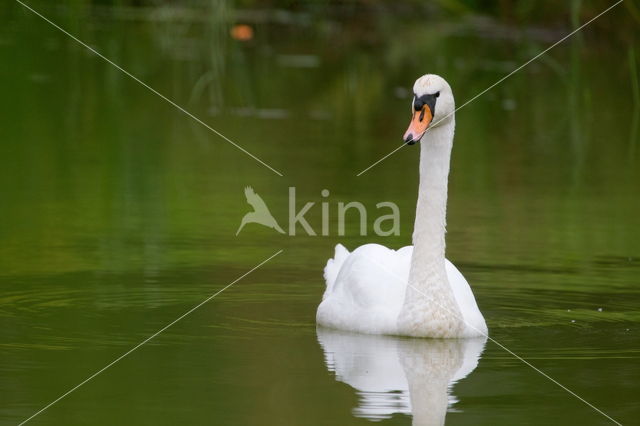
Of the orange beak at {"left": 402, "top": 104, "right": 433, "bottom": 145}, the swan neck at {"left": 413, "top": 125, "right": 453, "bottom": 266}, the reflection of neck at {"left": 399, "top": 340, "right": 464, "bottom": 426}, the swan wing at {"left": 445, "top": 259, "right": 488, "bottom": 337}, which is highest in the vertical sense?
the orange beak at {"left": 402, "top": 104, "right": 433, "bottom": 145}

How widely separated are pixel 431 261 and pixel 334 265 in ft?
Answer: 4.33

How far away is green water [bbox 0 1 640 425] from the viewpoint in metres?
7.13

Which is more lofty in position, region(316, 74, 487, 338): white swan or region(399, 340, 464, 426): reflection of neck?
region(316, 74, 487, 338): white swan

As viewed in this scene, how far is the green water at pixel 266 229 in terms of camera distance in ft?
23.4

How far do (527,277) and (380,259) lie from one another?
1354 millimetres

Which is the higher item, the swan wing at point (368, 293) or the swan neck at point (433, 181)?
the swan neck at point (433, 181)

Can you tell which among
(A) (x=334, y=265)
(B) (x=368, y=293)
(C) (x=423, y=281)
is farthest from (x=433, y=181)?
(A) (x=334, y=265)

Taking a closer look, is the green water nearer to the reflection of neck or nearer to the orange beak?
the reflection of neck

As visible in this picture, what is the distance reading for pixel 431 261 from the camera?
866cm

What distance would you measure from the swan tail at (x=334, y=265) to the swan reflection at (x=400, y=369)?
1.00 meters

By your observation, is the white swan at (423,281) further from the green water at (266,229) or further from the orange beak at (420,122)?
the green water at (266,229)

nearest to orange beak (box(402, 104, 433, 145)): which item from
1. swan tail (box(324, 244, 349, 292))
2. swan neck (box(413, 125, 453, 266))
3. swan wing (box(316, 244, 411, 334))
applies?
swan neck (box(413, 125, 453, 266))

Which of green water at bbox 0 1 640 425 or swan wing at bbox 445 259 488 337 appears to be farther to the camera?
swan wing at bbox 445 259 488 337

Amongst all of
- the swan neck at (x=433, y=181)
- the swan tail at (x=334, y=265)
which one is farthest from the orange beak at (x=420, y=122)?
the swan tail at (x=334, y=265)
